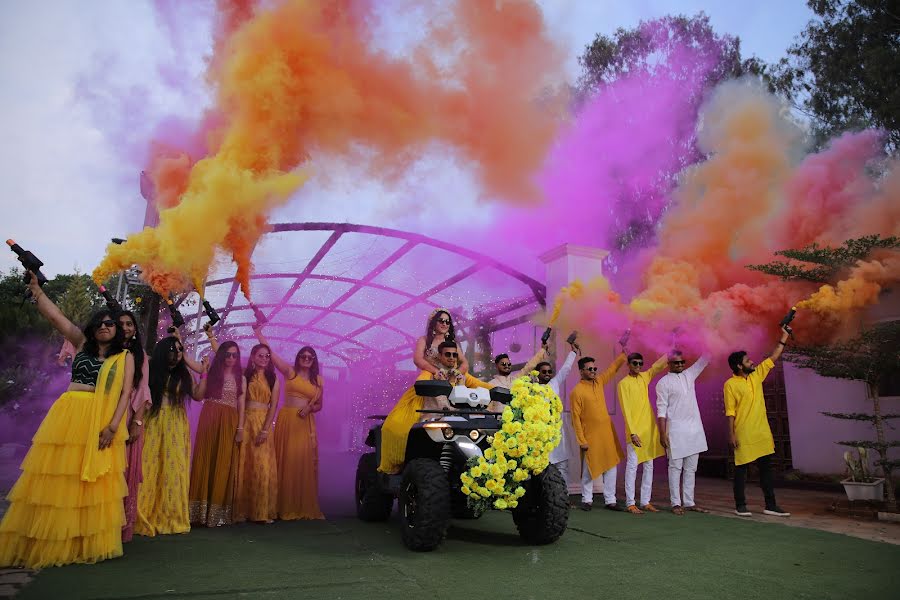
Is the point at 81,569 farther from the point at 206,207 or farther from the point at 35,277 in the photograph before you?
the point at 206,207

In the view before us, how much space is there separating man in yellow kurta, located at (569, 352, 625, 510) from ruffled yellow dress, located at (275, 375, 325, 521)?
10.5ft

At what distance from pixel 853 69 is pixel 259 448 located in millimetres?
13331

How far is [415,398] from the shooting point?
5113 millimetres

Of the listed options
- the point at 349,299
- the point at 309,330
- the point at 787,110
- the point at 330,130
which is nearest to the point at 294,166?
the point at 330,130

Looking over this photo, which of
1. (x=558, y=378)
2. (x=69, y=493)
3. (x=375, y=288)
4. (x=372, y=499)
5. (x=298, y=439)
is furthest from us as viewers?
(x=375, y=288)

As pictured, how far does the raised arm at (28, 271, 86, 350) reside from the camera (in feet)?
12.7

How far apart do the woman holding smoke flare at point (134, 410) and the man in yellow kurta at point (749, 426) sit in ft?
20.2

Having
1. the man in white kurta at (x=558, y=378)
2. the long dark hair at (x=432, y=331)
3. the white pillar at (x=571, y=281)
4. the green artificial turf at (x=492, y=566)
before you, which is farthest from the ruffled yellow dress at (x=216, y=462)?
the white pillar at (x=571, y=281)

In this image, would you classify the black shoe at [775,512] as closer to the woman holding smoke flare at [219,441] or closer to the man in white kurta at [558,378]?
the man in white kurta at [558,378]

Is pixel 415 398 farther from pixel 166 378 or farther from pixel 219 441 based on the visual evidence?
pixel 166 378

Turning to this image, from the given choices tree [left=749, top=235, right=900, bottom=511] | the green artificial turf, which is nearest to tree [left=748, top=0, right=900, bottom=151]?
tree [left=749, top=235, right=900, bottom=511]

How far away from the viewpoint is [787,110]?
39.9 ft

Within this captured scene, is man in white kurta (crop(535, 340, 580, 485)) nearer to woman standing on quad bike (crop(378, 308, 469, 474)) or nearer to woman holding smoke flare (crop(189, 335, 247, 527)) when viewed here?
woman standing on quad bike (crop(378, 308, 469, 474))

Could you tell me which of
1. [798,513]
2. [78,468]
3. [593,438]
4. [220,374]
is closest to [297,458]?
[220,374]
